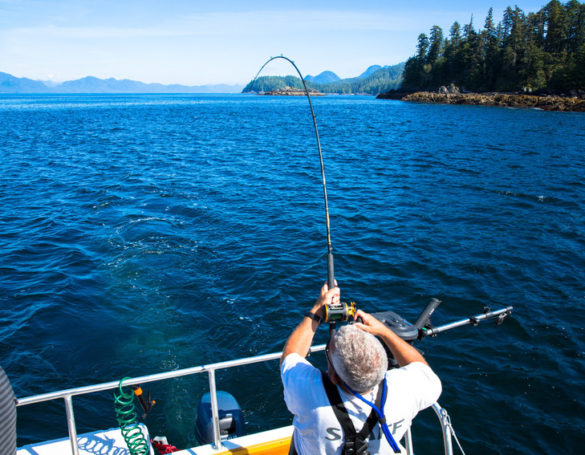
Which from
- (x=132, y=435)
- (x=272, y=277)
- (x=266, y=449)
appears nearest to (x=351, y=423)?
(x=266, y=449)

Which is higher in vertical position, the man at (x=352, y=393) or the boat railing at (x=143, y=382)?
the man at (x=352, y=393)

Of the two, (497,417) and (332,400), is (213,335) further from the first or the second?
(332,400)

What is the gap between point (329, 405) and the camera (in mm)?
2145

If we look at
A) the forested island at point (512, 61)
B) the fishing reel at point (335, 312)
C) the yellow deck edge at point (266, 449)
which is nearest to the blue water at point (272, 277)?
the yellow deck edge at point (266, 449)

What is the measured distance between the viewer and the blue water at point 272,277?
6980 mm

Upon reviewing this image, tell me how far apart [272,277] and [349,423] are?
898 cm

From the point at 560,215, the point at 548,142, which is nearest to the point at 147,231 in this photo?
the point at 560,215

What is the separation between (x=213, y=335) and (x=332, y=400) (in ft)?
22.7

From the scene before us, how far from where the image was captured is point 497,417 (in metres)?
6.61

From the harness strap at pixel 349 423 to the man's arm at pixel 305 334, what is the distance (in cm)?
36

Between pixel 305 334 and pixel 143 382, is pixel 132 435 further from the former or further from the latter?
pixel 305 334

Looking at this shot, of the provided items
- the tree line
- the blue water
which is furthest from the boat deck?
the tree line

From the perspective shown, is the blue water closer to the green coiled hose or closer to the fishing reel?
the green coiled hose

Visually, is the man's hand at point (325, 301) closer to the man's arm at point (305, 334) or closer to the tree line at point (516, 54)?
the man's arm at point (305, 334)
